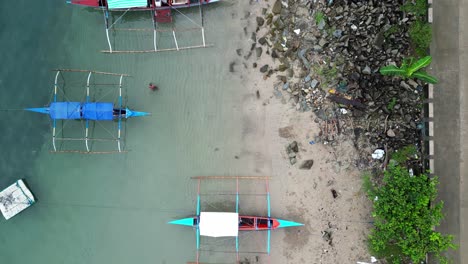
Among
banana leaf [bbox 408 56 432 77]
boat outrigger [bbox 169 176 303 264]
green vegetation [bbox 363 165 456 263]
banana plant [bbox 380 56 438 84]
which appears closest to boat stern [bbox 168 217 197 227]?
boat outrigger [bbox 169 176 303 264]

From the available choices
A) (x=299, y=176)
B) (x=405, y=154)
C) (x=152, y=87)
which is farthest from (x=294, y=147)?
(x=152, y=87)

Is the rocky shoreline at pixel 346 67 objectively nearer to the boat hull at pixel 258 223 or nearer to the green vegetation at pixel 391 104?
the green vegetation at pixel 391 104

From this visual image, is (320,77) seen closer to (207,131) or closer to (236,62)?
(236,62)

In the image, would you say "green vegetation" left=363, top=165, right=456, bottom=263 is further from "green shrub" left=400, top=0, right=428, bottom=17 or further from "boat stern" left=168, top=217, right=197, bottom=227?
"boat stern" left=168, top=217, right=197, bottom=227

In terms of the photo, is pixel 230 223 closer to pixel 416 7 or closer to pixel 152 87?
pixel 152 87

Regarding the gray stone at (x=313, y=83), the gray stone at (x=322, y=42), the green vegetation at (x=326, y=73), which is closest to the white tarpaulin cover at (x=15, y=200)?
the gray stone at (x=313, y=83)

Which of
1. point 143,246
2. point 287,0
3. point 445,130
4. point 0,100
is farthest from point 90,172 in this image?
point 445,130
